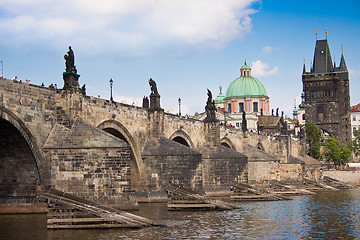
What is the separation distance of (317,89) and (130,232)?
101m

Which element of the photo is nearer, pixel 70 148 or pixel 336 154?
pixel 70 148

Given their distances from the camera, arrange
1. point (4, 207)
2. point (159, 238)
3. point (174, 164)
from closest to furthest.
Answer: point (159, 238), point (4, 207), point (174, 164)

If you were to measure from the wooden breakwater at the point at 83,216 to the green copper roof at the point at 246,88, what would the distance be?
101001 mm

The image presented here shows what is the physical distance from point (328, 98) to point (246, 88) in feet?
58.8

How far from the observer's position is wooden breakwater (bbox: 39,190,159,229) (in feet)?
79.4

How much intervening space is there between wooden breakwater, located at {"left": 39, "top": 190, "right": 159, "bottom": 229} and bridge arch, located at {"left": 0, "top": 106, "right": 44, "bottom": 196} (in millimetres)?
3089

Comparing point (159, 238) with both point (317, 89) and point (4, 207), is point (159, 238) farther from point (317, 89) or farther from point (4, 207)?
point (317, 89)

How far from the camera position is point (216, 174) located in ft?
157

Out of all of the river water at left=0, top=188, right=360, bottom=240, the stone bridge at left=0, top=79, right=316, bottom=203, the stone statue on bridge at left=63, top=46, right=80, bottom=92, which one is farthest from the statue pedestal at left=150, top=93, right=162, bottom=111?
the stone statue on bridge at left=63, top=46, right=80, bottom=92

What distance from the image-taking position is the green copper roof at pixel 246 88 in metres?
124

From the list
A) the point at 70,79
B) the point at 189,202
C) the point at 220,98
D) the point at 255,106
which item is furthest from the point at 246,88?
the point at 70,79

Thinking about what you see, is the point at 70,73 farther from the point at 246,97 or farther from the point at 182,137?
the point at 246,97

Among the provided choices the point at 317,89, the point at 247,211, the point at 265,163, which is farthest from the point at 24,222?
the point at 317,89

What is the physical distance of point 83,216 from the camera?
2441cm
